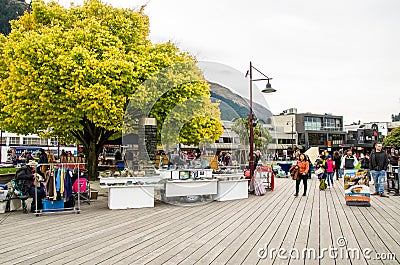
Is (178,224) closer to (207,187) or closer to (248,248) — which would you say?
(248,248)

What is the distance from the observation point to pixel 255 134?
14.6 meters

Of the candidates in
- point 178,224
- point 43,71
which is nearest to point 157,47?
point 43,71

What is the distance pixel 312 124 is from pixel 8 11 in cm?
8970

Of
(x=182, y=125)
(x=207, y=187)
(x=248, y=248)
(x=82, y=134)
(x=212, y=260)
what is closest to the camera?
(x=212, y=260)

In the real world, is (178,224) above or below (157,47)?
below

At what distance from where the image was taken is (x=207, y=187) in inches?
450

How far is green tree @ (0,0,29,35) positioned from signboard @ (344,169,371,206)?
105 meters

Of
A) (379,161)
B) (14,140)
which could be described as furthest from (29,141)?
(379,161)

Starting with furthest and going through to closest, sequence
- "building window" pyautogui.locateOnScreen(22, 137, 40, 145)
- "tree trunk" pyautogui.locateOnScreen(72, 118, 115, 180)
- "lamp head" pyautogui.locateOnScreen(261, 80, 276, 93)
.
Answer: "building window" pyautogui.locateOnScreen(22, 137, 40, 145), "tree trunk" pyautogui.locateOnScreen(72, 118, 115, 180), "lamp head" pyautogui.locateOnScreen(261, 80, 276, 93)

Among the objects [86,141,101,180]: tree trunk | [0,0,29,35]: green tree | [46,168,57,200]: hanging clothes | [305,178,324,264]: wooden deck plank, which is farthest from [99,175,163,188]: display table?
[0,0,29,35]: green tree

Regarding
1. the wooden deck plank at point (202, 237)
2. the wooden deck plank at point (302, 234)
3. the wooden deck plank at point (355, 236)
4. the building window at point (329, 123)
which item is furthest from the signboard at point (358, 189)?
the building window at point (329, 123)

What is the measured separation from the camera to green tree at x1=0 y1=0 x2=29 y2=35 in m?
98.2

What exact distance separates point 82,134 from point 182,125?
6.58m

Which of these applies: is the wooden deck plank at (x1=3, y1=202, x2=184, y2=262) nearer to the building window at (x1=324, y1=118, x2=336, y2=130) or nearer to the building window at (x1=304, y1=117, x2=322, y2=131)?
the building window at (x1=304, y1=117, x2=322, y2=131)
